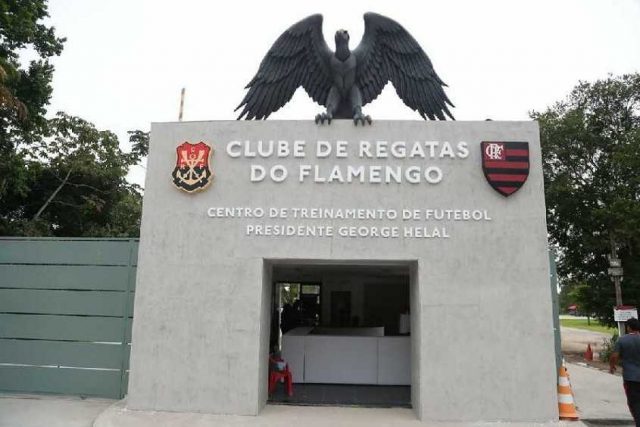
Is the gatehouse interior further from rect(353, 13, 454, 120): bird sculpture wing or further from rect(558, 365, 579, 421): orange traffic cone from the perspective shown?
rect(353, 13, 454, 120): bird sculpture wing

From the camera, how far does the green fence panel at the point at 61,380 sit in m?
8.19

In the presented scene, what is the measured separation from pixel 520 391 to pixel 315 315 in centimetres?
909

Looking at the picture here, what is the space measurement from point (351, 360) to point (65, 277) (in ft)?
17.3

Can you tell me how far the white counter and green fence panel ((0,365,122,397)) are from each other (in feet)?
10.1

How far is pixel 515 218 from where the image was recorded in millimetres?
7320

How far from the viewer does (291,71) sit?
8.45 meters

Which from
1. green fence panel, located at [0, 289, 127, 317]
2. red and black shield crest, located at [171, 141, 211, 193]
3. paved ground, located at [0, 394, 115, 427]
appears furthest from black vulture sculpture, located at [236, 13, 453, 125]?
paved ground, located at [0, 394, 115, 427]

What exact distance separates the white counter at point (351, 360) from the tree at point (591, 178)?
14512 mm

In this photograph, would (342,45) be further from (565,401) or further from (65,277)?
(565,401)

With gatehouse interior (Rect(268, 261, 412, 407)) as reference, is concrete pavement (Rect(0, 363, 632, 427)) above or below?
below

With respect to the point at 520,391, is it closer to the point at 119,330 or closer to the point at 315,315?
the point at 119,330

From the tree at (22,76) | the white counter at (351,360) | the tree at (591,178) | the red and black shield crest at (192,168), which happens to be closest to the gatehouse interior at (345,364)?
the white counter at (351,360)

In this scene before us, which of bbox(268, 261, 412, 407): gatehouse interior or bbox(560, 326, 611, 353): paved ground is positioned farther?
bbox(560, 326, 611, 353): paved ground

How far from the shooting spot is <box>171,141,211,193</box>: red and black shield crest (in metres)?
7.60
